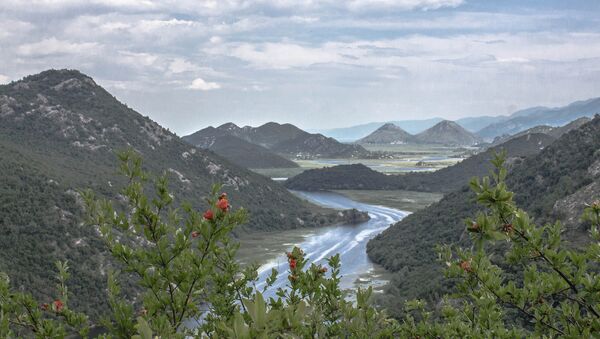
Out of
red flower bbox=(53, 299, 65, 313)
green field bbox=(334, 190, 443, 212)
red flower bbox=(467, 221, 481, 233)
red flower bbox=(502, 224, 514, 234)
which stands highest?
red flower bbox=(467, 221, 481, 233)

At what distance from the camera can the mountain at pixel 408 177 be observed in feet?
551

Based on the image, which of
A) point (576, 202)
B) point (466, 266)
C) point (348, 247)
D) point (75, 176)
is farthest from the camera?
point (348, 247)

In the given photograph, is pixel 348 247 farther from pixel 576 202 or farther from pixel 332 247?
pixel 576 202

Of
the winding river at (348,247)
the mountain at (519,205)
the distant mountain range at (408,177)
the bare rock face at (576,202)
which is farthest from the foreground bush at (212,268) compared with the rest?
the distant mountain range at (408,177)

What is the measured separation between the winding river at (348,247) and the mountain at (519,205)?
3043 mm

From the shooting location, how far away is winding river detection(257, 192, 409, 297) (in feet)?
217

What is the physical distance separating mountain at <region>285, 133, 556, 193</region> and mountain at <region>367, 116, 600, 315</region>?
266 ft

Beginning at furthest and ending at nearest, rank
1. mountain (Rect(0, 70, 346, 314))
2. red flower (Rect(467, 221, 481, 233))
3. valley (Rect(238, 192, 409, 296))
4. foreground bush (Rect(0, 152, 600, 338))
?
valley (Rect(238, 192, 409, 296))
mountain (Rect(0, 70, 346, 314))
foreground bush (Rect(0, 152, 600, 338))
red flower (Rect(467, 221, 481, 233))

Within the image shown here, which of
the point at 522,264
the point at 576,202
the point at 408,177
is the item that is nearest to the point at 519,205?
the point at 576,202

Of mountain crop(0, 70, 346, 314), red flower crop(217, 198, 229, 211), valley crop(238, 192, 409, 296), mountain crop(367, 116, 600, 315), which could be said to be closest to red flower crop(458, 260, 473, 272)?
red flower crop(217, 198, 229, 211)

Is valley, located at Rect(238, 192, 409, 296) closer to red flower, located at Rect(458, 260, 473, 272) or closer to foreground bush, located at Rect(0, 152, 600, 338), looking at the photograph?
foreground bush, located at Rect(0, 152, 600, 338)

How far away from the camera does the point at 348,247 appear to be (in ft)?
284

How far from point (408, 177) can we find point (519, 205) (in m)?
116

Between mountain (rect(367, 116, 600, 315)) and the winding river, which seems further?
the winding river
